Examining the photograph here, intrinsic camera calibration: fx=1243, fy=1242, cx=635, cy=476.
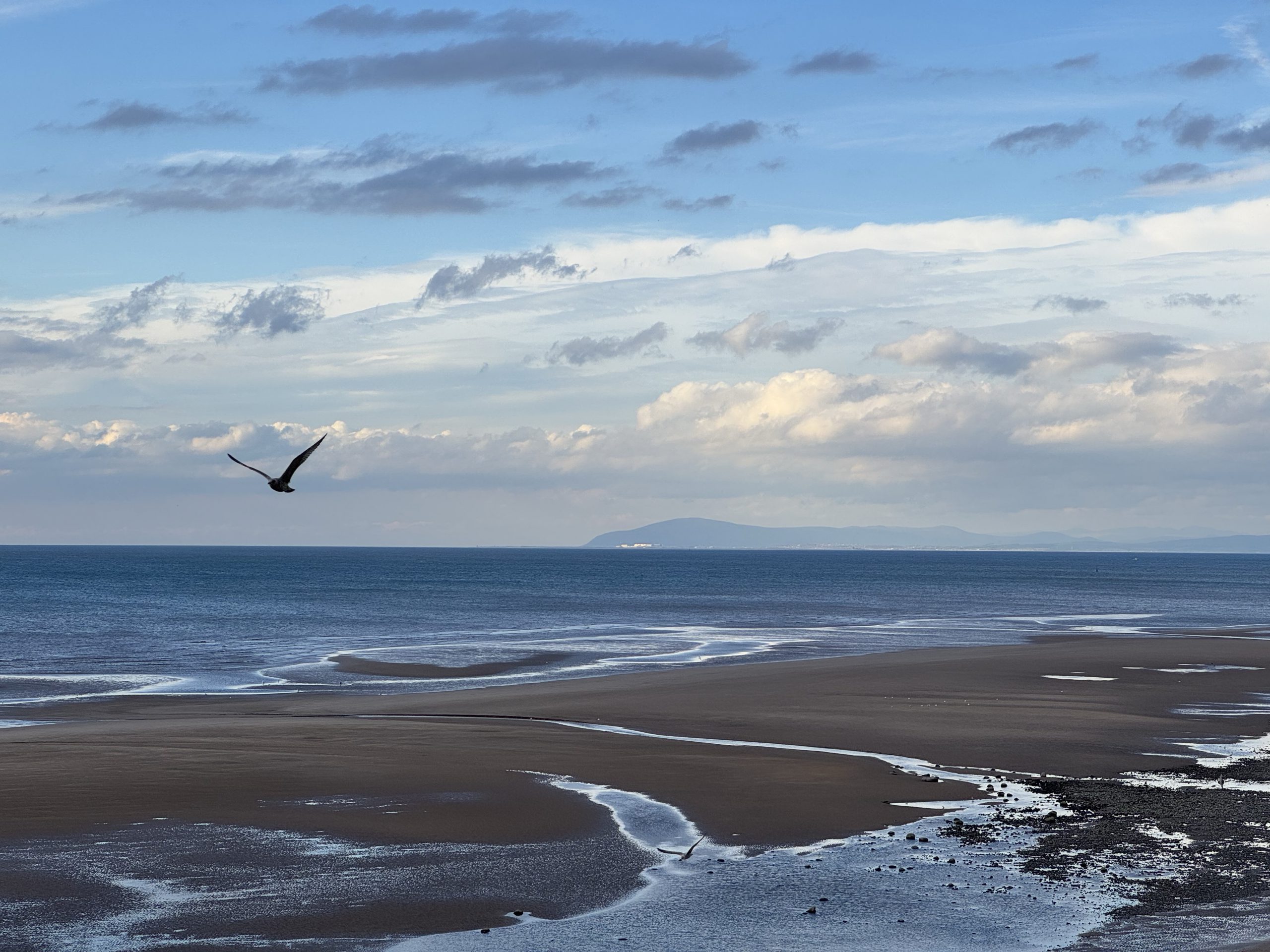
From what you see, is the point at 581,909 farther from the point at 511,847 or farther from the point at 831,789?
the point at 831,789

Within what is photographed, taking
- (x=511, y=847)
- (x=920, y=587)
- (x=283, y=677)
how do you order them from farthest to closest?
(x=920, y=587) → (x=283, y=677) → (x=511, y=847)

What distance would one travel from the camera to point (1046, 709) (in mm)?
33312

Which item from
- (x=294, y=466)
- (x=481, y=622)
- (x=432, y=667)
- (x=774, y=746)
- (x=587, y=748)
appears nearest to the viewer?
(x=294, y=466)

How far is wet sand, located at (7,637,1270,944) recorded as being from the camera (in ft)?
62.4

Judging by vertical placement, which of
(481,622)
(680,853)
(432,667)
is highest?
(680,853)

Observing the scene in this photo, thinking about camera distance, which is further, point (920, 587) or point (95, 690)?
point (920, 587)

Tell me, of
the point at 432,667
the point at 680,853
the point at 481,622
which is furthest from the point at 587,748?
the point at 481,622

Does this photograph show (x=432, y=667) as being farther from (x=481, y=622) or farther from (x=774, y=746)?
(x=481, y=622)

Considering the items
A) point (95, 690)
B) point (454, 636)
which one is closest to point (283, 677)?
point (95, 690)

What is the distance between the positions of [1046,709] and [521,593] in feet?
298

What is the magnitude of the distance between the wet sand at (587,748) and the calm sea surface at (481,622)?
793 centimetres

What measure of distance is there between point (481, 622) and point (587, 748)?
53.2 meters

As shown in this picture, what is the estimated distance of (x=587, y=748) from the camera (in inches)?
1033

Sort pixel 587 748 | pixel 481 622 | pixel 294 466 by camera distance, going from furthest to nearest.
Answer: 1. pixel 481 622
2. pixel 587 748
3. pixel 294 466
